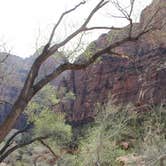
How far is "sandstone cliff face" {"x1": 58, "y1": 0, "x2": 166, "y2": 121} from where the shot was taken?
72.1 metres

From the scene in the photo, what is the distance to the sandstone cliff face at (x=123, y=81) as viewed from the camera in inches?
2837

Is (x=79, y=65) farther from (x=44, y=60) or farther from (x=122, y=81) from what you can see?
(x=122, y=81)

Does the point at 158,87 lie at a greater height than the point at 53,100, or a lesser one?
greater

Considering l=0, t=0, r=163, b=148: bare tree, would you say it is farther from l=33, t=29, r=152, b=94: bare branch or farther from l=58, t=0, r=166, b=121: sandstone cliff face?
l=58, t=0, r=166, b=121: sandstone cliff face

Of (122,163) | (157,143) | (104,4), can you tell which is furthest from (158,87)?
(104,4)

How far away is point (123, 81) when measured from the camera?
81.2m

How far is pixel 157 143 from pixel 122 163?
382 inches

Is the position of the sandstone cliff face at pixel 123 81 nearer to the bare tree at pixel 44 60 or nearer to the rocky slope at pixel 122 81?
the rocky slope at pixel 122 81

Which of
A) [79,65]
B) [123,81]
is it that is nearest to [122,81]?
[123,81]

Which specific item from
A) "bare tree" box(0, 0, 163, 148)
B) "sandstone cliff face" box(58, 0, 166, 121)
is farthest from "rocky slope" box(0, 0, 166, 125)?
"bare tree" box(0, 0, 163, 148)

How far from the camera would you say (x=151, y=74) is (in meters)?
74.4

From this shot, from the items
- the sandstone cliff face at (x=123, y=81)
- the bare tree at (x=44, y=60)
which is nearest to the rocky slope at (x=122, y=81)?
the sandstone cliff face at (x=123, y=81)

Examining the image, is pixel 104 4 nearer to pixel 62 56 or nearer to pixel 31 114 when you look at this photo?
pixel 62 56

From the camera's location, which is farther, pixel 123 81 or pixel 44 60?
pixel 123 81
